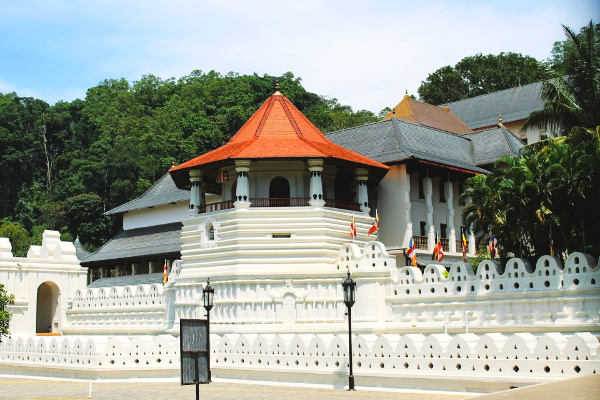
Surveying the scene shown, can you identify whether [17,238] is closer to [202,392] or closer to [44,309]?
[44,309]

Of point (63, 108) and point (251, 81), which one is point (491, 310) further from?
point (63, 108)

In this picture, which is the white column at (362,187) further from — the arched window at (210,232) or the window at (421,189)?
the arched window at (210,232)

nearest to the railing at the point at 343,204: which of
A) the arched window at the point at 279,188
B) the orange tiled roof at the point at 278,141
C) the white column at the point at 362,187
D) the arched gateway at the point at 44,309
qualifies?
the white column at the point at 362,187

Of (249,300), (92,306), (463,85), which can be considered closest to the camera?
(249,300)

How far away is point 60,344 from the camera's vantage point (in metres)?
26.5

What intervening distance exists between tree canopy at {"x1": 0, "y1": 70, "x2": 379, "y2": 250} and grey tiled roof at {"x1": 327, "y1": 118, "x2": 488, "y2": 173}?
1363 inches

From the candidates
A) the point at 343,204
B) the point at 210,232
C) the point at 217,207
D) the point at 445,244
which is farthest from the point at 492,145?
the point at 210,232

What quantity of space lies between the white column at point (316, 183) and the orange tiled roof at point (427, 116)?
71.9ft

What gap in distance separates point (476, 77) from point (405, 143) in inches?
1822

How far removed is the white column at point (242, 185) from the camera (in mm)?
29938

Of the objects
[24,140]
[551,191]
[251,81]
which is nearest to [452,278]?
[551,191]

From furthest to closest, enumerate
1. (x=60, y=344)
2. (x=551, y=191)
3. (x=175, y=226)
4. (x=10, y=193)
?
(x=10, y=193) → (x=175, y=226) → (x=60, y=344) → (x=551, y=191)

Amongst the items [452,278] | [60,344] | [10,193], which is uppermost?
[10,193]

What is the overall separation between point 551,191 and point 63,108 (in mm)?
80447
